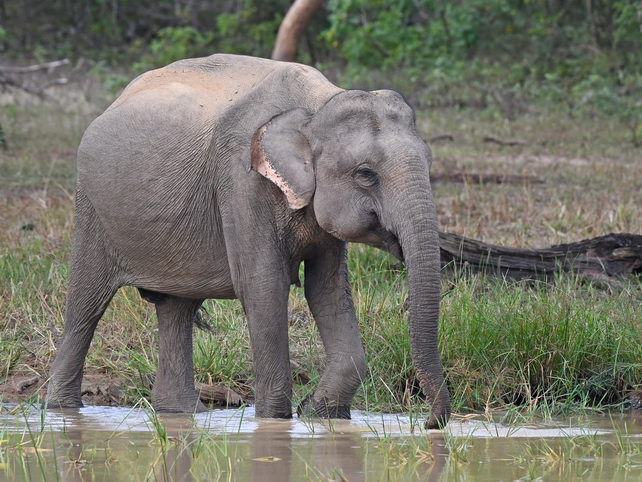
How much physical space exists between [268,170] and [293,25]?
511 inches

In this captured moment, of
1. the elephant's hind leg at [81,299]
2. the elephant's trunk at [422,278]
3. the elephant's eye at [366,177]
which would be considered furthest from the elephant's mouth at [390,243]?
the elephant's hind leg at [81,299]

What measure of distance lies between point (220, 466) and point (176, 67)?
2699mm

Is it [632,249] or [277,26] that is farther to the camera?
[277,26]

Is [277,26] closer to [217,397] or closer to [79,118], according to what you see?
[79,118]

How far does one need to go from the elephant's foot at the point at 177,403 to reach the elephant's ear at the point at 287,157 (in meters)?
1.48

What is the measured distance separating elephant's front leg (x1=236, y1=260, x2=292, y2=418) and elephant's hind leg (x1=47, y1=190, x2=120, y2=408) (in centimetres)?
110

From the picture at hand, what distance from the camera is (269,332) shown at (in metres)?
5.58

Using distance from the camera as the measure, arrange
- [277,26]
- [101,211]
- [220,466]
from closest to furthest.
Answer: [220,466]
[101,211]
[277,26]

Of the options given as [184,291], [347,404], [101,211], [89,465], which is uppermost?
[101,211]

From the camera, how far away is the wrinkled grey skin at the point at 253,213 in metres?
5.14

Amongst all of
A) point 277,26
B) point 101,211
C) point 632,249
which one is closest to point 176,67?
point 101,211

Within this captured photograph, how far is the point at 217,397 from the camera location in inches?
257

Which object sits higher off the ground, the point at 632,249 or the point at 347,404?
the point at 632,249

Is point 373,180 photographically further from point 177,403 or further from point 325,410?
point 177,403
